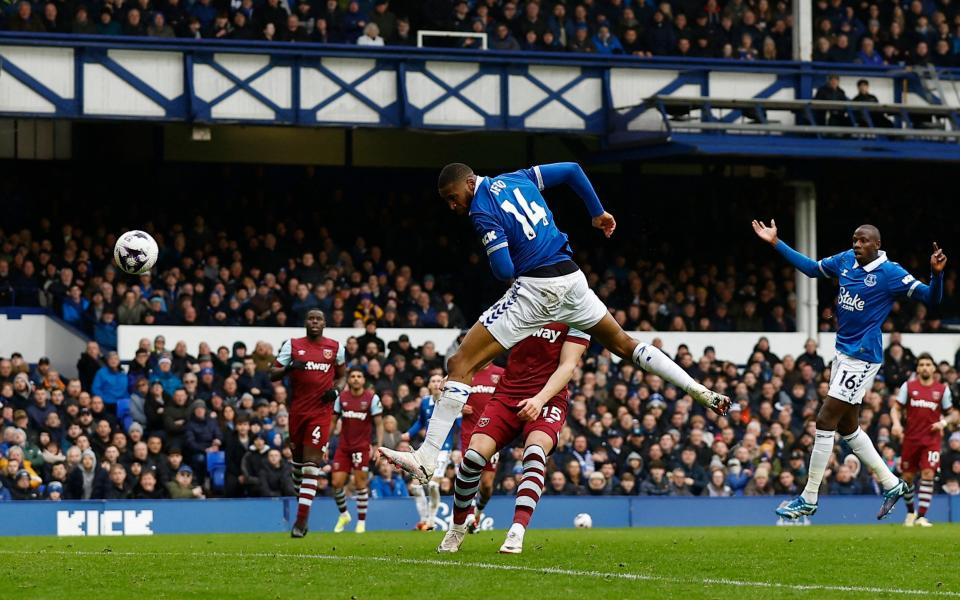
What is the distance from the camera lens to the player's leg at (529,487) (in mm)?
12766

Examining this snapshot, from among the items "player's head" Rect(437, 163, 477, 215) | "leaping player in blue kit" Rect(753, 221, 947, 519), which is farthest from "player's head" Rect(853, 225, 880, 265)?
"player's head" Rect(437, 163, 477, 215)

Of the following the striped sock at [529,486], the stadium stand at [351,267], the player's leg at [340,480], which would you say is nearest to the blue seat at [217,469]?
the player's leg at [340,480]

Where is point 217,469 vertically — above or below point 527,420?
below

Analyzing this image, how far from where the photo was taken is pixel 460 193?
40.2 ft

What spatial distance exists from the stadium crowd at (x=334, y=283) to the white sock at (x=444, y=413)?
14.9 metres

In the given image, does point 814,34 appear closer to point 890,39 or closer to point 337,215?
point 890,39

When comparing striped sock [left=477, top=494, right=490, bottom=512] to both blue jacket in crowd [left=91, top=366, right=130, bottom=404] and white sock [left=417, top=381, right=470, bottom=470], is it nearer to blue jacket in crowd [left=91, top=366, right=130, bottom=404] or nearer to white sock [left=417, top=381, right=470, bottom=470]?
blue jacket in crowd [left=91, top=366, right=130, bottom=404]

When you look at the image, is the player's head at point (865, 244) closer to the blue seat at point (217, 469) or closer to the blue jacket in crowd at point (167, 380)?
the blue seat at point (217, 469)

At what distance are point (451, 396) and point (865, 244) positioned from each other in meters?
5.20

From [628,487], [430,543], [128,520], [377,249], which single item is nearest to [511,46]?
[377,249]

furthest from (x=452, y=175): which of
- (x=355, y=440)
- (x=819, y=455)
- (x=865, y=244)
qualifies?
(x=355, y=440)

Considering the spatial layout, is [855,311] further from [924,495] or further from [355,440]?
[355,440]

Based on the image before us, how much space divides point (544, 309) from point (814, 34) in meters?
23.9

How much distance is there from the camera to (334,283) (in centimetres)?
2945
